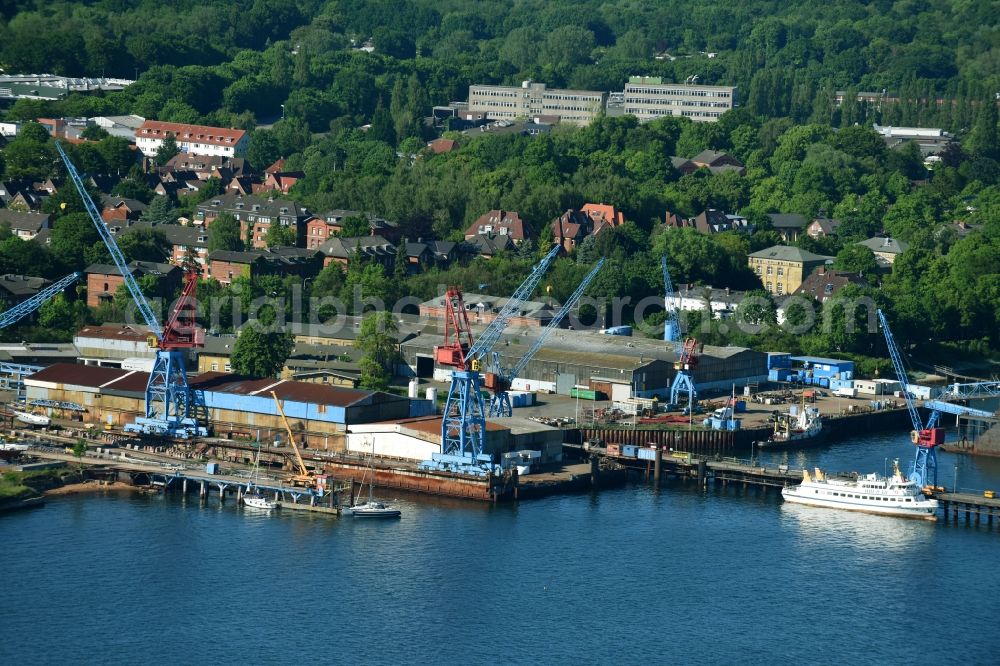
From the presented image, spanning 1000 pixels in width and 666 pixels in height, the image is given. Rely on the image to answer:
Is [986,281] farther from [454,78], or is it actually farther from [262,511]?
[454,78]

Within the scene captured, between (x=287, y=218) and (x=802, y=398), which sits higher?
(x=287, y=218)

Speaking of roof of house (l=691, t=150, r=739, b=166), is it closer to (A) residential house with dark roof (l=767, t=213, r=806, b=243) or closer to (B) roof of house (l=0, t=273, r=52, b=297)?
(A) residential house with dark roof (l=767, t=213, r=806, b=243)

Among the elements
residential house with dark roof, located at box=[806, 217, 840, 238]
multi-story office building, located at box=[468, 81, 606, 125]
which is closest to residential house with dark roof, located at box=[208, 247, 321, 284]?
residential house with dark roof, located at box=[806, 217, 840, 238]

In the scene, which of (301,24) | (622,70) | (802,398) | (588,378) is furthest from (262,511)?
(301,24)

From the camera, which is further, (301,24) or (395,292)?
(301,24)

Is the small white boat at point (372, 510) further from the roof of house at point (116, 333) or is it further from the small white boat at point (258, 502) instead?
the roof of house at point (116, 333)

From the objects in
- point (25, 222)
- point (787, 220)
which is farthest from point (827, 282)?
point (25, 222)

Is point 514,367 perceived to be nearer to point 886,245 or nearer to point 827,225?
point 886,245
